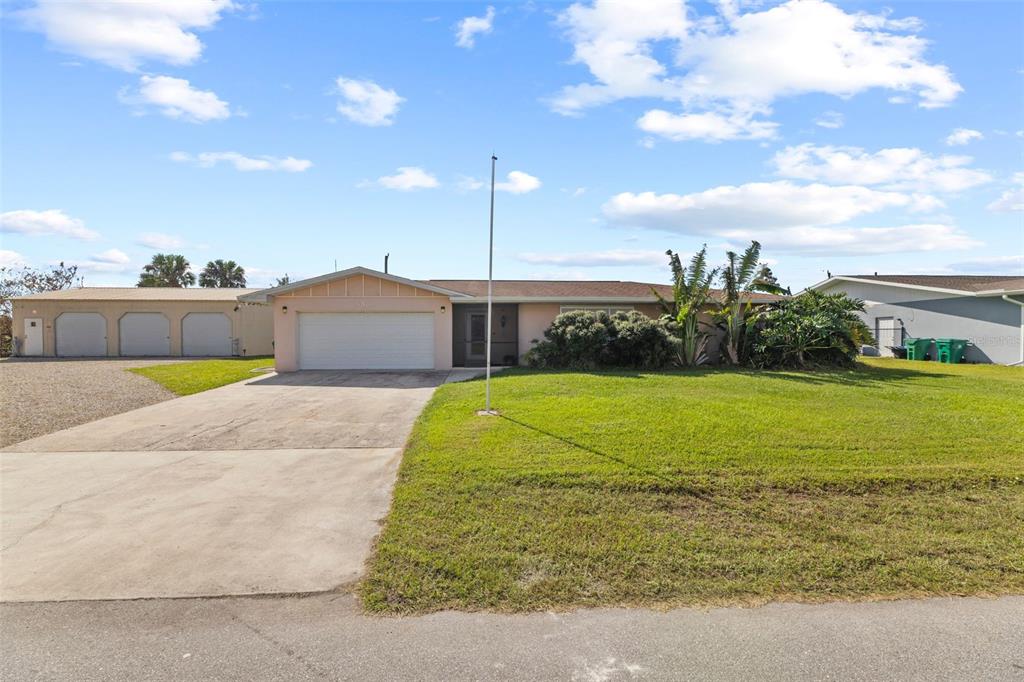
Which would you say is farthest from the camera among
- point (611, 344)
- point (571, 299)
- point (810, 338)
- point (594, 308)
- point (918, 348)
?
point (918, 348)

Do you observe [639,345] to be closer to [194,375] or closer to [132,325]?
[194,375]

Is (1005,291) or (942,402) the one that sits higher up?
(1005,291)

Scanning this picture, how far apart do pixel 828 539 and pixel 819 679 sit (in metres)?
1.94

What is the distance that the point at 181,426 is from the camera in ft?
30.7

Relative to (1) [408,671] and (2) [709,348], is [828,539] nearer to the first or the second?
(1) [408,671]

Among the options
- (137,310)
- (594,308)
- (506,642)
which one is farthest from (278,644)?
(137,310)

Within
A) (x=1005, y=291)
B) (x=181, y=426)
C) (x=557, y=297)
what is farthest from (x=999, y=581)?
(x=1005, y=291)

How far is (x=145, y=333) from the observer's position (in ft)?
85.3

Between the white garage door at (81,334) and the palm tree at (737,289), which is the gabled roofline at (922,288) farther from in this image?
the white garage door at (81,334)

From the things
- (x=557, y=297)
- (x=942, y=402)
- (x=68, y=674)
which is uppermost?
(x=557, y=297)

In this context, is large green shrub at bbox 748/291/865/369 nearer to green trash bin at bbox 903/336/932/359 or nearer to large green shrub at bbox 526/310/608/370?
large green shrub at bbox 526/310/608/370

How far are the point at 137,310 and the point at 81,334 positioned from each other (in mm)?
2571

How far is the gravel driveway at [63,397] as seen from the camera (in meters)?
9.55

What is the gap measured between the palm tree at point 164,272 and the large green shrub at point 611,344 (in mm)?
41188
